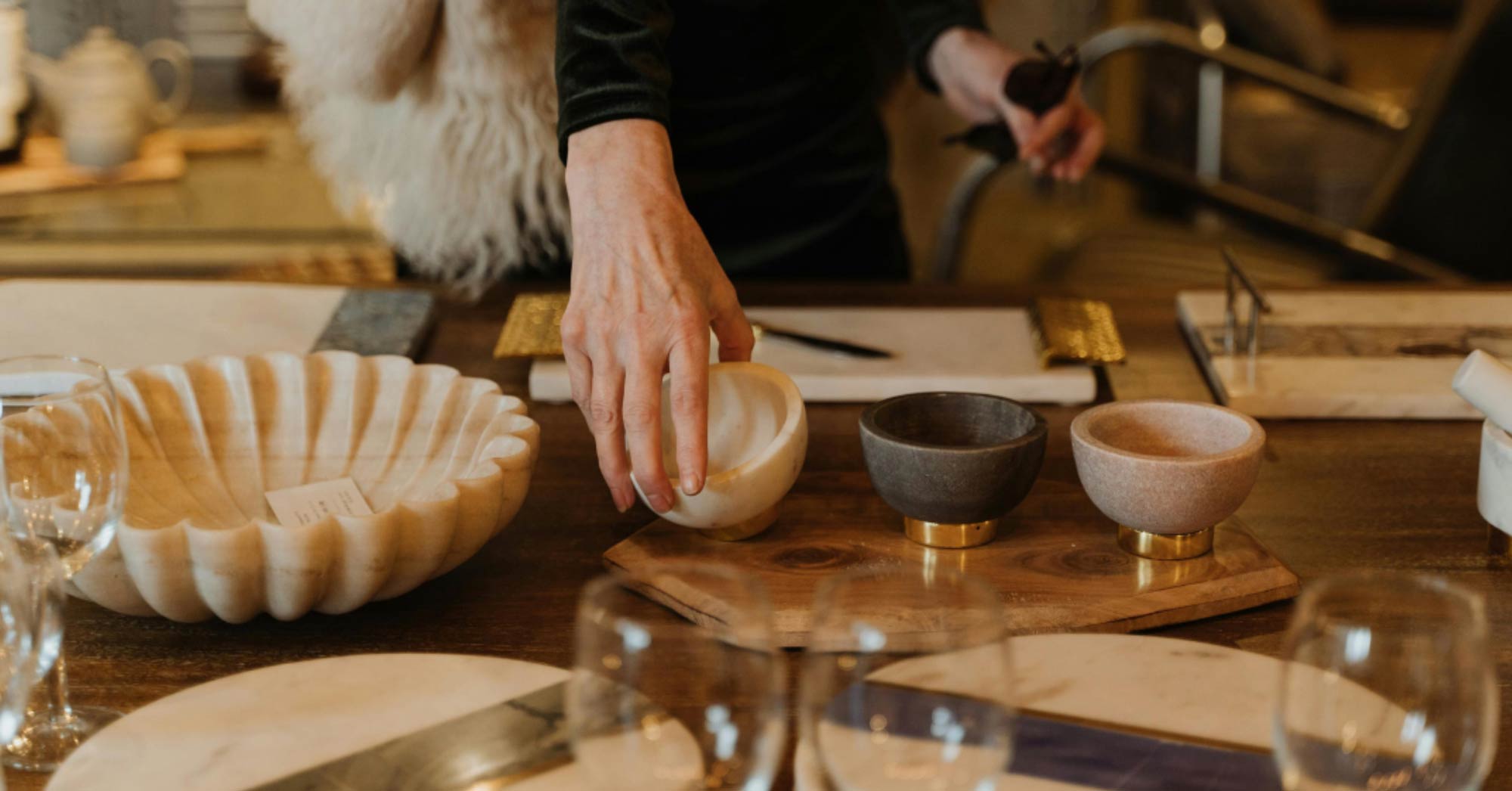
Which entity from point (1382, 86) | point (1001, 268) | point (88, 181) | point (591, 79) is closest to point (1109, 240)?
point (1001, 268)

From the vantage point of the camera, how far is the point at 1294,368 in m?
1.14

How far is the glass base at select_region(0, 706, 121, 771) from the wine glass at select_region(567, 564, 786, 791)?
0.98 feet

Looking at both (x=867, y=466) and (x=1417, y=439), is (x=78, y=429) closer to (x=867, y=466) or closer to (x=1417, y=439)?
(x=867, y=466)

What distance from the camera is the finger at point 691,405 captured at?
31.9 inches

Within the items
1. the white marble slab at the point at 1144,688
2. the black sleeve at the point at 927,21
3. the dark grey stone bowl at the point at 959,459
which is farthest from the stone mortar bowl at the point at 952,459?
the black sleeve at the point at 927,21

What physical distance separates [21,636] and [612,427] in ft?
Result: 1.16

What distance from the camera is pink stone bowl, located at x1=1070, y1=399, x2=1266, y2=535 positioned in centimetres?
80

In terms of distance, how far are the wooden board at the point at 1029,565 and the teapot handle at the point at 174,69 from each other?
2.25 meters

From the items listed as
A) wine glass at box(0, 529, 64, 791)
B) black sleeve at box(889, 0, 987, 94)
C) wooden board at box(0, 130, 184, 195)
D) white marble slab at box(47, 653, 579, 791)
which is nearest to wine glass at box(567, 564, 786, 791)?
white marble slab at box(47, 653, 579, 791)

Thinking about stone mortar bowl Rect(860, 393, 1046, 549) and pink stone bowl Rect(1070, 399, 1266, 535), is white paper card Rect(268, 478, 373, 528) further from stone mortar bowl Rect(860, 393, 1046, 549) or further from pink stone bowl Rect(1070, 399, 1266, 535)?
pink stone bowl Rect(1070, 399, 1266, 535)

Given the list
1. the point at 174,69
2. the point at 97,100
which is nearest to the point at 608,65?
the point at 97,100

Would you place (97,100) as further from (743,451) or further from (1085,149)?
(743,451)

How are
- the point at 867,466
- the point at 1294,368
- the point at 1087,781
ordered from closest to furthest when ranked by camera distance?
the point at 1087,781, the point at 867,466, the point at 1294,368

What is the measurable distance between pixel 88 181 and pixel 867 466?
2124 mm
